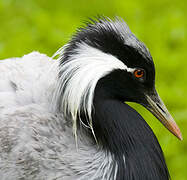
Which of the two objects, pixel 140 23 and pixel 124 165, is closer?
pixel 124 165

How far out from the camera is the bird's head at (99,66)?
9.02 ft

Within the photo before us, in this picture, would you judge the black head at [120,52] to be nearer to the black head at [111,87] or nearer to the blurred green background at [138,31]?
the black head at [111,87]

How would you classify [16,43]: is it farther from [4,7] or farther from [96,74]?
[96,74]

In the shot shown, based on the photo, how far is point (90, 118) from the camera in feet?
9.05

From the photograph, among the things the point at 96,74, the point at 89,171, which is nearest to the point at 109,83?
the point at 96,74

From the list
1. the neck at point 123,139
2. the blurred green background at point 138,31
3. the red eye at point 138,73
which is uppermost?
the blurred green background at point 138,31

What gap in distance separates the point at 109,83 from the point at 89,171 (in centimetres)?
51

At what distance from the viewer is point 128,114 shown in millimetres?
2904

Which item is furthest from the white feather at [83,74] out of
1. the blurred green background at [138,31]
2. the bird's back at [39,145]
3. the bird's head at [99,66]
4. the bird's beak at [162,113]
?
the blurred green background at [138,31]

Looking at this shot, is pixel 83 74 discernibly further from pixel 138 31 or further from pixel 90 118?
pixel 138 31

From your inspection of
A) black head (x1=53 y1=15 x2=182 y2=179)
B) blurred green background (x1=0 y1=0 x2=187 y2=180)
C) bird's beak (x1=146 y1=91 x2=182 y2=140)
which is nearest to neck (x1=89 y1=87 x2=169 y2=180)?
black head (x1=53 y1=15 x2=182 y2=179)

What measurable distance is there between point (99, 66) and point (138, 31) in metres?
2.82

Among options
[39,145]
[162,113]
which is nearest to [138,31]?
[162,113]

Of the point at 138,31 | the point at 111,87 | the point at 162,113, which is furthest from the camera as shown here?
the point at 138,31
